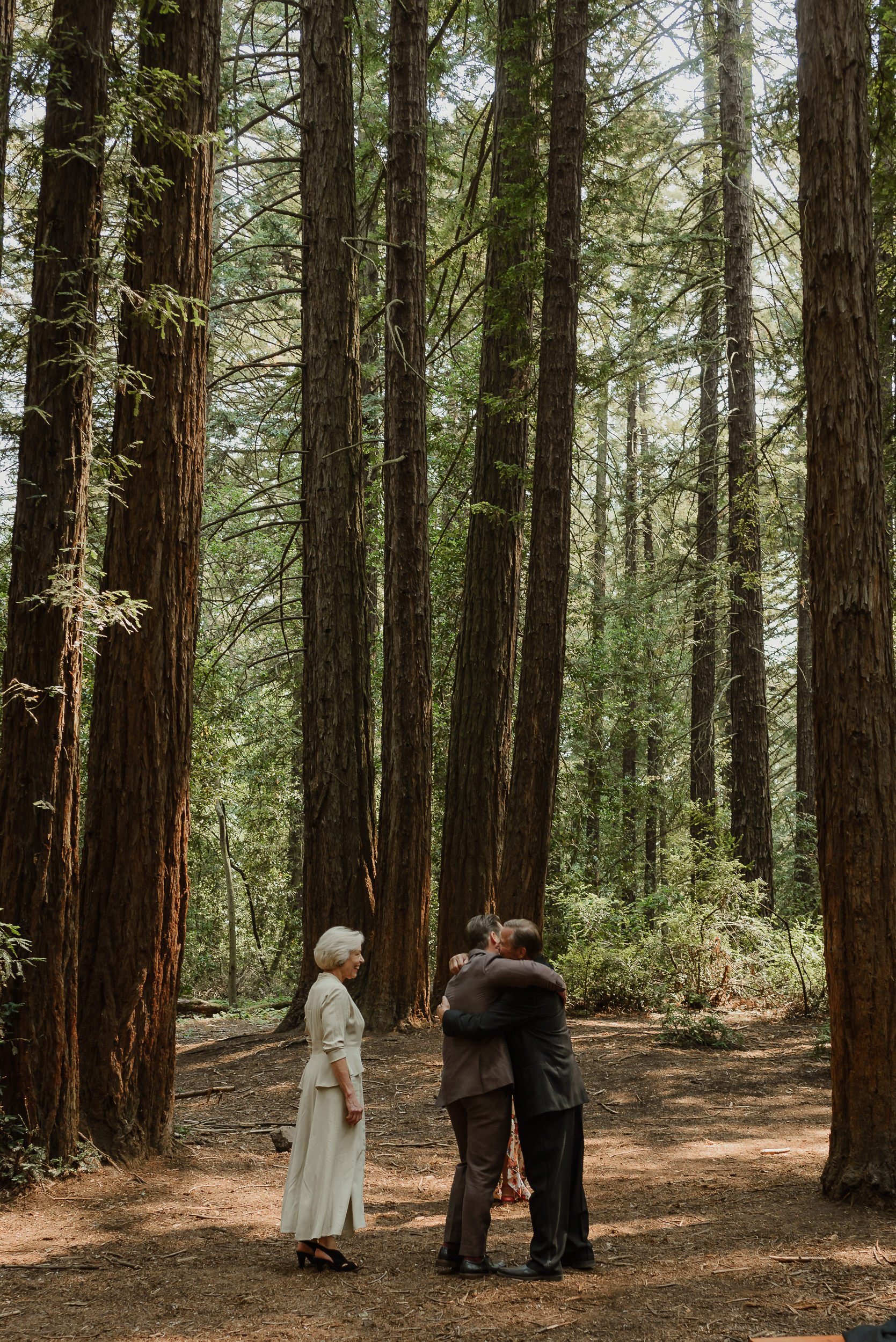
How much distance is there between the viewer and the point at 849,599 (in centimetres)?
602

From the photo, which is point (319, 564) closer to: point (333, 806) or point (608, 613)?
point (333, 806)

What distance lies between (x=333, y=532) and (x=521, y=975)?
747cm

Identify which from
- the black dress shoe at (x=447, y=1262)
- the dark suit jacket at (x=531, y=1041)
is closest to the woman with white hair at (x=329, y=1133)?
the black dress shoe at (x=447, y=1262)

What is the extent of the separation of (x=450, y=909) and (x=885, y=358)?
736cm

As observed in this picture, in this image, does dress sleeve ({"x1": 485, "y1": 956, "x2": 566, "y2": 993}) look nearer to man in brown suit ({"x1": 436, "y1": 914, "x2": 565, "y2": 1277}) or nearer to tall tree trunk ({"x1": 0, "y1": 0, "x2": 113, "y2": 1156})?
man in brown suit ({"x1": 436, "y1": 914, "x2": 565, "y2": 1277})

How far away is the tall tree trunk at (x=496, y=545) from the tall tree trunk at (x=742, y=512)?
13.8 feet

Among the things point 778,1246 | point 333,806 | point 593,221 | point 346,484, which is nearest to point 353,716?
point 333,806

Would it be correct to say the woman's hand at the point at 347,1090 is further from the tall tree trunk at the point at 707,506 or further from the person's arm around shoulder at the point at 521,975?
the tall tree trunk at the point at 707,506

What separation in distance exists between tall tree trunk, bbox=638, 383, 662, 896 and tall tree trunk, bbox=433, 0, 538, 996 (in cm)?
577

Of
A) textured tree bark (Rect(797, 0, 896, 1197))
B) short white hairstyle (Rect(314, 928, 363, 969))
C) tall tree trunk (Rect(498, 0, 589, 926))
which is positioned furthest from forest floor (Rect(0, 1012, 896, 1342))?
tall tree trunk (Rect(498, 0, 589, 926))

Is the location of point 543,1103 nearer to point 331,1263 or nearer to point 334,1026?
point 334,1026

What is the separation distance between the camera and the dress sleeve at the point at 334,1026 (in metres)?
5.23

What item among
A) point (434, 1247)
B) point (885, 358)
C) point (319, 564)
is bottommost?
point (434, 1247)

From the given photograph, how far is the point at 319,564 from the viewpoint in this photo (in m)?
11.9
